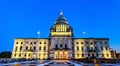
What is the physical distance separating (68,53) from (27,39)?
24.4 metres

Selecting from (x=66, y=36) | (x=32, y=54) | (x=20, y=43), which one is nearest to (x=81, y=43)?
(x=66, y=36)

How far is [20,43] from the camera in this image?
81812 mm

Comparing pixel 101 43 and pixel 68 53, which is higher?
pixel 101 43

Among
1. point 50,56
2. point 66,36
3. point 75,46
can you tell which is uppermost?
point 66,36

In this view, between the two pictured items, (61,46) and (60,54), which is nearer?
(60,54)

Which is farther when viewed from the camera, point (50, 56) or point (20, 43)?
point (20, 43)

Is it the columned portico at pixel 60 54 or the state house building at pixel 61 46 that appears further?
the state house building at pixel 61 46

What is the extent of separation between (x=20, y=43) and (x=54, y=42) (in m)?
19.3

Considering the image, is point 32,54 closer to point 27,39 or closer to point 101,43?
point 27,39

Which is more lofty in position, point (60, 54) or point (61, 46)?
point (61, 46)

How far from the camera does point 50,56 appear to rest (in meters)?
76.6

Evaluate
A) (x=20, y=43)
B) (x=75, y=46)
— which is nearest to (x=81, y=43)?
(x=75, y=46)

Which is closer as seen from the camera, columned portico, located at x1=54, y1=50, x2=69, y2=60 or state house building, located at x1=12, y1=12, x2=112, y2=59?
columned portico, located at x1=54, y1=50, x2=69, y2=60

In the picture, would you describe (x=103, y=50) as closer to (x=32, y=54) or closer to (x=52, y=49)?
(x=52, y=49)
